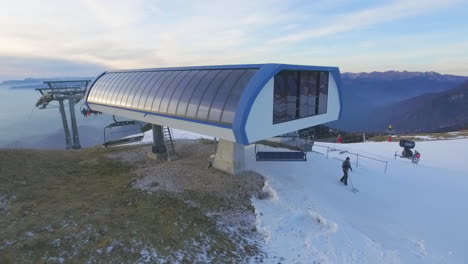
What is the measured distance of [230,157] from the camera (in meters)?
15.7

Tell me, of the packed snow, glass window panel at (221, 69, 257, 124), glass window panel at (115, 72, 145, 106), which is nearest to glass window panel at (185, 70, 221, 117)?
glass window panel at (221, 69, 257, 124)

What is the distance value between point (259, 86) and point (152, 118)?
7590 mm

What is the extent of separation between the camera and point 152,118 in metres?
16.2

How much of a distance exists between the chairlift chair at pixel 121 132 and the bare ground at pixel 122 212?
6115 millimetres

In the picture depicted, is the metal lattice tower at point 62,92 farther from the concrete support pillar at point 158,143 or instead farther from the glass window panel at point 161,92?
the glass window panel at point 161,92

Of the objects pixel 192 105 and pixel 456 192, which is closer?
pixel 192 105

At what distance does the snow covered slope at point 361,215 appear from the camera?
10.3 metres

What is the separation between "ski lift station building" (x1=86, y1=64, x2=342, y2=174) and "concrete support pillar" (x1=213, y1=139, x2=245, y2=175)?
18 cm

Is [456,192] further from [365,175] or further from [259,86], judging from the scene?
[259,86]

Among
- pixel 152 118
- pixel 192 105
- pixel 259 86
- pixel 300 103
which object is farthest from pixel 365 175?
pixel 152 118

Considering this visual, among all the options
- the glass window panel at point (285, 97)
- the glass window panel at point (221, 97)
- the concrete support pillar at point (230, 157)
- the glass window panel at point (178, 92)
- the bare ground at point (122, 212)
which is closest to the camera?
the bare ground at point (122, 212)

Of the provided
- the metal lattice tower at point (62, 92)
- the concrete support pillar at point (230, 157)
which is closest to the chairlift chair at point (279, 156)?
the concrete support pillar at point (230, 157)

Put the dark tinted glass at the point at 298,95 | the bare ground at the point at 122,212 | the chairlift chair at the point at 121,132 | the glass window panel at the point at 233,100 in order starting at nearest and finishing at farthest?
1. the bare ground at the point at 122,212
2. the glass window panel at the point at 233,100
3. the dark tinted glass at the point at 298,95
4. the chairlift chair at the point at 121,132

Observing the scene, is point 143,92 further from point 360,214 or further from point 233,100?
point 360,214
